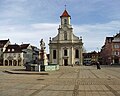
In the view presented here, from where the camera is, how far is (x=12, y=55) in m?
116

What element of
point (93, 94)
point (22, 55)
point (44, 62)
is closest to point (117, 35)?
point (22, 55)

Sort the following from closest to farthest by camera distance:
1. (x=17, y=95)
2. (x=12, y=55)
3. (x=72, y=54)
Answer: (x=17, y=95) → (x=72, y=54) → (x=12, y=55)

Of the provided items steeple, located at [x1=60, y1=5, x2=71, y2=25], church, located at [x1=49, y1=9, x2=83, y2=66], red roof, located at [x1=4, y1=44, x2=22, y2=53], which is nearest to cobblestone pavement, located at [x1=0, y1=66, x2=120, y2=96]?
church, located at [x1=49, y1=9, x2=83, y2=66]

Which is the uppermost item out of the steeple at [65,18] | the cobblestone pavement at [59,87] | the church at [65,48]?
the steeple at [65,18]

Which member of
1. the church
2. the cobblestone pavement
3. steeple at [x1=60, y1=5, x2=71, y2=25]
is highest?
steeple at [x1=60, y1=5, x2=71, y2=25]

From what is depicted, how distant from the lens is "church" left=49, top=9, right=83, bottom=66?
105000mm

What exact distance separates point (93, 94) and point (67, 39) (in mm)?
93824

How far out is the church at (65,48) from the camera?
105 m

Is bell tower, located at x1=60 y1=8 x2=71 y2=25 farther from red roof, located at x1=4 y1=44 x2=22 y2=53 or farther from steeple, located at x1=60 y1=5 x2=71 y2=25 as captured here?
red roof, located at x1=4 y1=44 x2=22 y2=53

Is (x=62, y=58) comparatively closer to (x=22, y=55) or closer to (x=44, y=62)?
(x=22, y=55)

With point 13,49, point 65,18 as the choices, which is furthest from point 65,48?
point 13,49

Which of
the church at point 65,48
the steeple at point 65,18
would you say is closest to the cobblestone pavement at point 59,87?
the church at point 65,48

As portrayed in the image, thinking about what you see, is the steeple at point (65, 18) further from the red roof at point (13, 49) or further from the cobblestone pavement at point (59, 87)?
the cobblestone pavement at point (59, 87)

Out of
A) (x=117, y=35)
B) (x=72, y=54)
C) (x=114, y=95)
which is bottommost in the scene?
(x=114, y=95)
